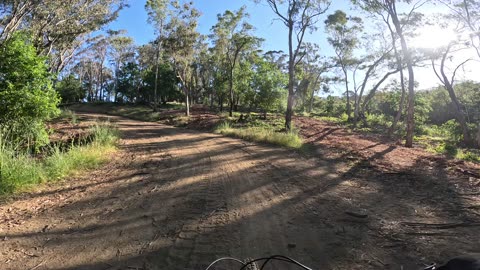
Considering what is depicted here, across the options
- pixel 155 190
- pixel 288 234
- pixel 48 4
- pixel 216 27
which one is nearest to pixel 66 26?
pixel 48 4

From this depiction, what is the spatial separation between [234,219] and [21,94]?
8.70 m

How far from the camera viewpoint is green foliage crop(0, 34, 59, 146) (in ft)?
33.5

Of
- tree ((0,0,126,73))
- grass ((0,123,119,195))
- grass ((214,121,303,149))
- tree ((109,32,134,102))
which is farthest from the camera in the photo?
tree ((109,32,134,102))

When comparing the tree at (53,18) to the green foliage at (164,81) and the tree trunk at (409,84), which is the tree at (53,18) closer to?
the tree trunk at (409,84)

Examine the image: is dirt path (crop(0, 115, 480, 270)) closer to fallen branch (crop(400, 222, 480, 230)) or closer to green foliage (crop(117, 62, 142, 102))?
fallen branch (crop(400, 222, 480, 230))

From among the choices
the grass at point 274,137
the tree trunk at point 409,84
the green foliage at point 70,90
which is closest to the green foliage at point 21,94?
the grass at point 274,137

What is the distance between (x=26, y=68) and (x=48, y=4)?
9.13 meters

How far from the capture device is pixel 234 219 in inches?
199

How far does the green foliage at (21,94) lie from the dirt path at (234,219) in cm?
410

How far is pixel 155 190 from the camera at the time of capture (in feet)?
21.7

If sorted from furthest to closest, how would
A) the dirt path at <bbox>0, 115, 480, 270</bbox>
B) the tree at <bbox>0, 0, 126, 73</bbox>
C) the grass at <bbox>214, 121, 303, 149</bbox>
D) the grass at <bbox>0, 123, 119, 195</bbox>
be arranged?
1. the tree at <bbox>0, 0, 126, 73</bbox>
2. the grass at <bbox>214, 121, 303, 149</bbox>
3. the grass at <bbox>0, 123, 119, 195</bbox>
4. the dirt path at <bbox>0, 115, 480, 270</bbox>

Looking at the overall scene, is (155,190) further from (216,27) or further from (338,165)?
(216,27)

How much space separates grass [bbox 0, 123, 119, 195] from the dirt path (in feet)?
1.28

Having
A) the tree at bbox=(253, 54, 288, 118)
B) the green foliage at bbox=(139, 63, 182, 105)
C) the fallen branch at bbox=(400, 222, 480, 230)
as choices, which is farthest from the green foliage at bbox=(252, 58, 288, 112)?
the green foliage at bbox=(139, 63, 182, 105)
